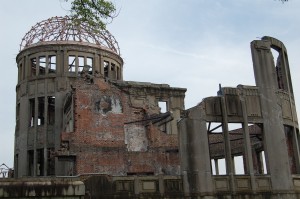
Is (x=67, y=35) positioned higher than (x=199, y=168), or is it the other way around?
(x=67, y=35)

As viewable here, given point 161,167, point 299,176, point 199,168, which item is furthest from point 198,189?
point 161,167

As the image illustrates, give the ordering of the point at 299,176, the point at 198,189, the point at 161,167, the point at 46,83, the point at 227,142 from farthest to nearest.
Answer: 1. the point at 46,83
2. the point at 161,167
3. the point at 299,176
4. the point at 227,142
5. the point at 198,189

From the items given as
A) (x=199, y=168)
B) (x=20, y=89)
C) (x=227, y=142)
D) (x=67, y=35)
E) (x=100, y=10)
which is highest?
(x=67, y=35)

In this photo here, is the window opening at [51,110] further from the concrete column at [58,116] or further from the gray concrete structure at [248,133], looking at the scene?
the gray concrete structure at [248,133]

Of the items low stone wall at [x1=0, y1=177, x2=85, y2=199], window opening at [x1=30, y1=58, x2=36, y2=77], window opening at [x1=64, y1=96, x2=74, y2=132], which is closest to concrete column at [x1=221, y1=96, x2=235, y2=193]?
low stone wall at [x1=0, y1=177, x2=85, y2=199]

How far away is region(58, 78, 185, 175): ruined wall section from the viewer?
79.4ft

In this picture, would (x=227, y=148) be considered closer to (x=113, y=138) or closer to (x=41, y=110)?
(x=113, y=138)

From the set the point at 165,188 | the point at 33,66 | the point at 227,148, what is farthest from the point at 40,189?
the point at 33,66

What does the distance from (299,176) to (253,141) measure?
9.07 metres

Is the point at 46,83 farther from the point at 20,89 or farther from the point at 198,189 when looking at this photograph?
the point at 198,189

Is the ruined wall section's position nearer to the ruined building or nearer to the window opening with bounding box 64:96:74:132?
the ruined building

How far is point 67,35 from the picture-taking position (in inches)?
1366

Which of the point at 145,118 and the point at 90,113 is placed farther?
the point at 145,118

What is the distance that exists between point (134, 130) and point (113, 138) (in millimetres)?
2270
